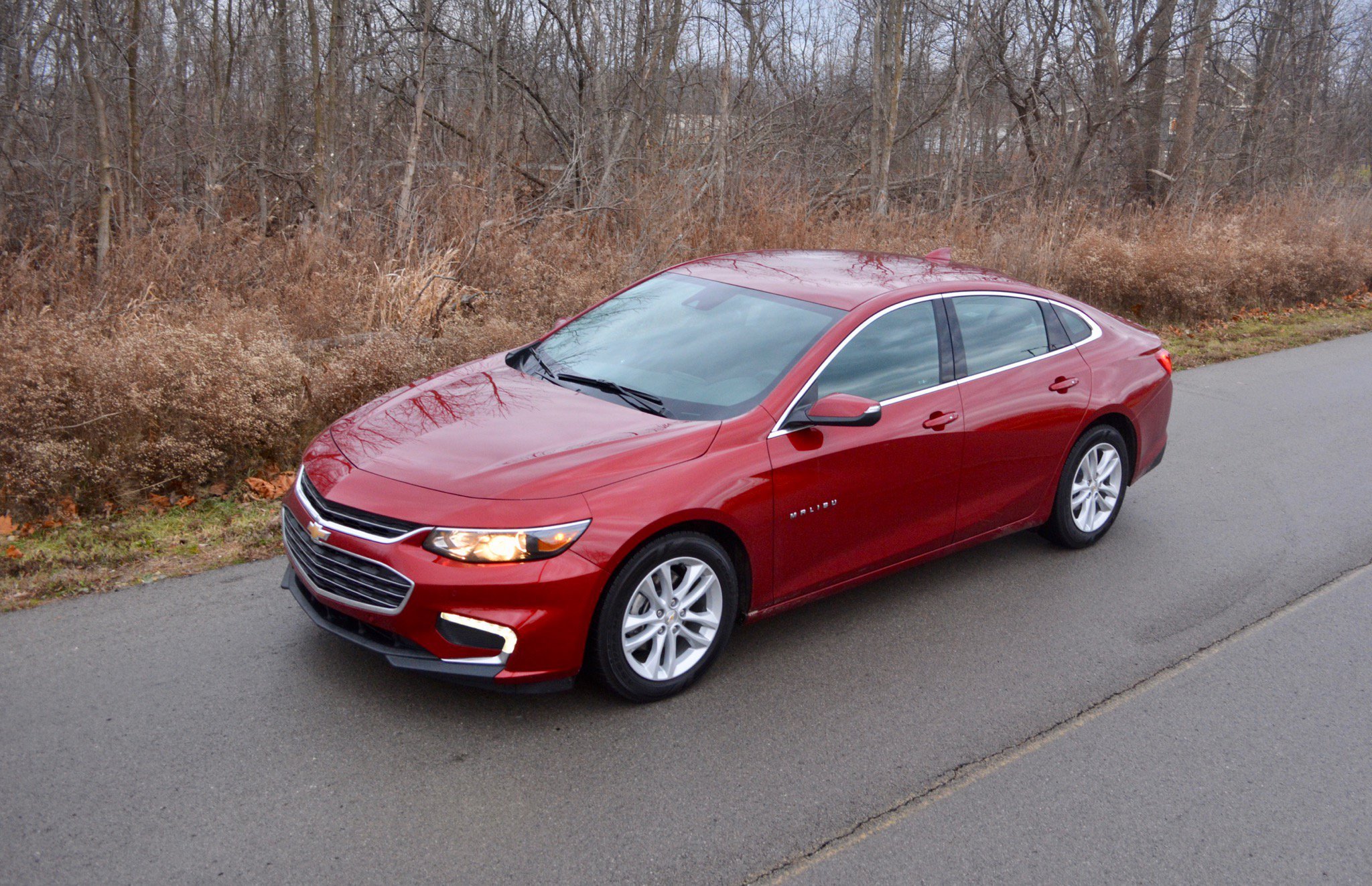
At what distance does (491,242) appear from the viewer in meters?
11.0

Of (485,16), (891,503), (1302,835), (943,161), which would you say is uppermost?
(485,16)

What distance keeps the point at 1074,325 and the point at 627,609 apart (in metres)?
3.46

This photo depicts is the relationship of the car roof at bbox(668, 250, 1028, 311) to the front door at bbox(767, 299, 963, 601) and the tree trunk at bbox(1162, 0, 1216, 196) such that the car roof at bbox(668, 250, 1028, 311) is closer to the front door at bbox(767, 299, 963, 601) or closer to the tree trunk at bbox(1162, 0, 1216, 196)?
the front door at bbox(767, 299, 963, 601)

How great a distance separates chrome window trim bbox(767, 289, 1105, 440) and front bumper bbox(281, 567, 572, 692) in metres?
1.44

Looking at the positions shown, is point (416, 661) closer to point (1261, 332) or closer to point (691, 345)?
point (691, 345)

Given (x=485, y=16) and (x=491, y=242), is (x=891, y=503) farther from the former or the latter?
(x=485, y=16)

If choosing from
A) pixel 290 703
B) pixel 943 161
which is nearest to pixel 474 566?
pixel 290 703

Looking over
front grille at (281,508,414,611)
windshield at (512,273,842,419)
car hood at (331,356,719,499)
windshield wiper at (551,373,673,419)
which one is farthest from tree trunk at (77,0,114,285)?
front grille at (281,508,414,611)

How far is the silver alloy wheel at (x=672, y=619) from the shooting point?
402 centimetres

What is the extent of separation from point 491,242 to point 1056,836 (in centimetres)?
888

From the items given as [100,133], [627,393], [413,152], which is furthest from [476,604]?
[413,152]

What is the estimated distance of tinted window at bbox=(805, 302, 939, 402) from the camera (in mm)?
4723

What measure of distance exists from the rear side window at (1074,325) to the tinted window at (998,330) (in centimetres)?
21

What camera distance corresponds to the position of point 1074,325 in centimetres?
602
